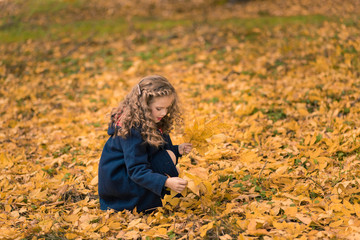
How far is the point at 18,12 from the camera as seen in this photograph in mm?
10102

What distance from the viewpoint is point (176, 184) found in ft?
7.47

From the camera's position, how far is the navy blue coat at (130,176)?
2311 mm

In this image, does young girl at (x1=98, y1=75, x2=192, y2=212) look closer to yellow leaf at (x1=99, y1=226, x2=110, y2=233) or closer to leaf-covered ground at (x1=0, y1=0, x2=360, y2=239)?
leaf-covered ground at (x1=0, y1=0, x2=360, y2=239)

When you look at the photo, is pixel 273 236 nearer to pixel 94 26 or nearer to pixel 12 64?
pixel 12 64

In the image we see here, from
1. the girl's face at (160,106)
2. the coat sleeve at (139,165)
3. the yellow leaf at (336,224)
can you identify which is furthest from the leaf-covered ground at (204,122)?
the girl's face at (160,106)

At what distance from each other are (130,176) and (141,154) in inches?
6.3

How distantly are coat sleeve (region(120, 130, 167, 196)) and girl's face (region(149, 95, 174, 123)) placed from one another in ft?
0.62

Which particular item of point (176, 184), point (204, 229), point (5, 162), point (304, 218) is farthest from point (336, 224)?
point (5, 162)

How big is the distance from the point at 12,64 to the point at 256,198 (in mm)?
5612

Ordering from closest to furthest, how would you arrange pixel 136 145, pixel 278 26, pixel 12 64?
pixel 136 145
pixel 12 64
pixel 278 26

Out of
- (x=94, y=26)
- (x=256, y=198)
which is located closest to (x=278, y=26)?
(x=94, y=26)

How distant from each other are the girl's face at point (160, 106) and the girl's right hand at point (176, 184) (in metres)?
0.43

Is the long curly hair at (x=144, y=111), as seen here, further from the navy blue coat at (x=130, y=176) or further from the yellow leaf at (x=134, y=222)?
the yellow leaf at (x=134, y=222)

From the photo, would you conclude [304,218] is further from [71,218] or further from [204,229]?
[71,218]
